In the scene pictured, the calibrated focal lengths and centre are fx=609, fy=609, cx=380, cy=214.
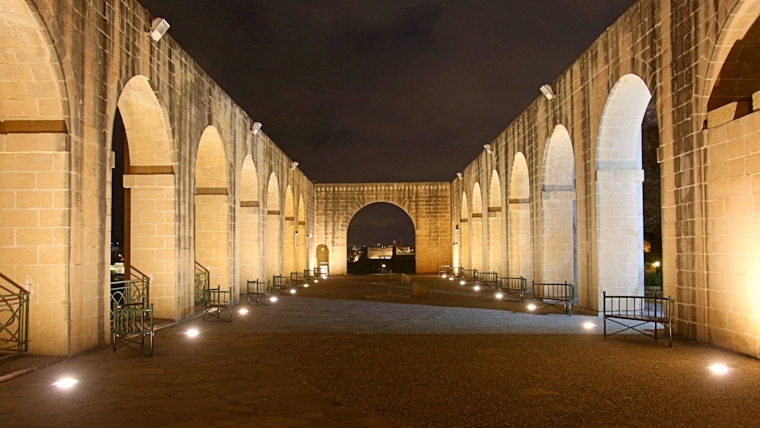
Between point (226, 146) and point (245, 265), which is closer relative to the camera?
point (226, 146)

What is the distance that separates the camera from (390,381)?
659 cm

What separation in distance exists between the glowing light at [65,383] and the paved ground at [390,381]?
0.37 ft

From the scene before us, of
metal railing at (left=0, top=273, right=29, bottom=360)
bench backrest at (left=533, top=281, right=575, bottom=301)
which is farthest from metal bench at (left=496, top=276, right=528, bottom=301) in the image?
metal railing at (left=0, top=273, right=29, bottom=360)

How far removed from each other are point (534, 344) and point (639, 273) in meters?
4.94

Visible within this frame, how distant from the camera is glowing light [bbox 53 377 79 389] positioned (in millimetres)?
6375

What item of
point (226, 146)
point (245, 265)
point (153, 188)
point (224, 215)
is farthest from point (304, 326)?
point (245, 265)

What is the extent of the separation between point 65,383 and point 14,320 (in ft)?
6.40

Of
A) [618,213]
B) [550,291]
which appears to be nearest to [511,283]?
[550,291]

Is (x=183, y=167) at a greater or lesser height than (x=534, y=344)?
greater

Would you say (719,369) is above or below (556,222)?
below

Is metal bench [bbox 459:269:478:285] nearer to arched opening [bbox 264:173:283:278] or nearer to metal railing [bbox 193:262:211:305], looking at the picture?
arched opening [bbox 264:173:283:278]

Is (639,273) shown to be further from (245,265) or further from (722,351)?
(245,265)

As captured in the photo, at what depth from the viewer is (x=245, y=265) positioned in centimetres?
1905

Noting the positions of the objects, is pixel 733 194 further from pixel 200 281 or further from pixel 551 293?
pixel 200 281
